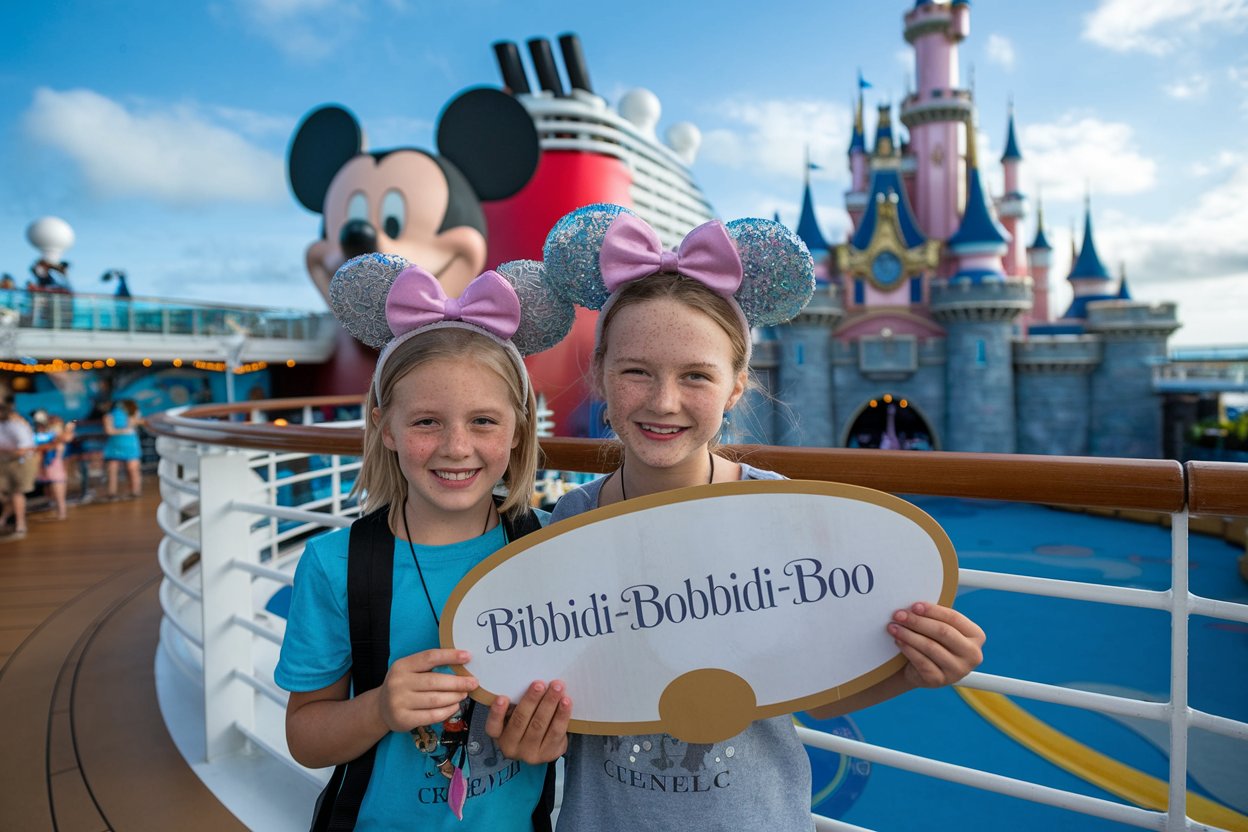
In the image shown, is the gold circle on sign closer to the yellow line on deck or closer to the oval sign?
the oval sign

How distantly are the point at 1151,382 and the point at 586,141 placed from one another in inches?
511

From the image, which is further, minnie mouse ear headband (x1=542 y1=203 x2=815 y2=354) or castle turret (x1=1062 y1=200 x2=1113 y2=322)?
castle turret (x1=1062 y1=200 x2=1113 y2=322)

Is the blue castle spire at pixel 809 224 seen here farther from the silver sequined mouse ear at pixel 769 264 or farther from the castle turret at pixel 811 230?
the silver sequined mouse ear at pixel 769 264

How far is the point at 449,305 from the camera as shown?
915 millimetres

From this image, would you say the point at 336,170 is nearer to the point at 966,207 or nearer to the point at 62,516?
the point at 62,516

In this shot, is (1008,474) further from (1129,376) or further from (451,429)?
(1129,376)

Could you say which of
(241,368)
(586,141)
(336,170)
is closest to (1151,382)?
(586,141)

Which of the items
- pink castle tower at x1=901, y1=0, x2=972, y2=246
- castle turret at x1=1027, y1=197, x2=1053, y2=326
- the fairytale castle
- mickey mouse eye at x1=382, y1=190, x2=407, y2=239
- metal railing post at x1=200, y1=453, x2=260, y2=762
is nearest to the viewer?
metal railing post at x1=200, y1=453, x2=260, y2=762

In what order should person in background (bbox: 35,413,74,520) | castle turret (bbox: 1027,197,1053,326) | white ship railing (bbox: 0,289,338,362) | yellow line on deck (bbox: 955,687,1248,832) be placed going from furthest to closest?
castle turret (bbox: 1027,197,1053,326) < white ship railing (bbox: 0,289,338,362) < person in background (bbox: 35,413,74,520) < yellow line on deck (bbox: 955,687,1248,832)

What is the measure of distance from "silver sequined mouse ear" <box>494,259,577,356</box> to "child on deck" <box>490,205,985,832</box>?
12cm

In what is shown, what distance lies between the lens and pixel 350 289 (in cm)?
99

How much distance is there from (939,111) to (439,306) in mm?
21031

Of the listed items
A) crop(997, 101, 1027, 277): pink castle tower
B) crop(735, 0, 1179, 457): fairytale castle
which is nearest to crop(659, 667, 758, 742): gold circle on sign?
crop(735, 0, 1179, 457): fairytale castle

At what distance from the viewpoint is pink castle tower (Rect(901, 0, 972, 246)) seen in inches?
734
